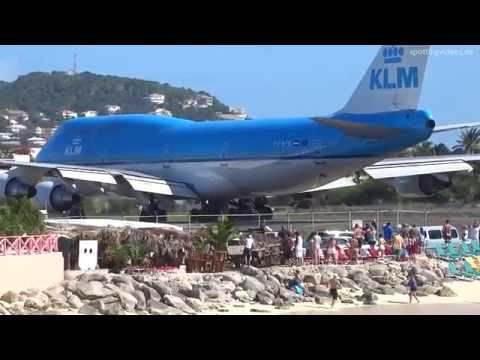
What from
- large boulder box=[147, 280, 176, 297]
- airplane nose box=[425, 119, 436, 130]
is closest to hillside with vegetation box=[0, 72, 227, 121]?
airplane nose box=[425, 119, 436, 130]

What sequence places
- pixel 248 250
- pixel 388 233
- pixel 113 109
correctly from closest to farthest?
pixel 248 250
pixel 388 233
pixel 113 109

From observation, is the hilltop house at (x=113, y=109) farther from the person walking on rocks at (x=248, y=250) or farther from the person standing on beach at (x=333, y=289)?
the person standing on beach at (x=333, y=289)

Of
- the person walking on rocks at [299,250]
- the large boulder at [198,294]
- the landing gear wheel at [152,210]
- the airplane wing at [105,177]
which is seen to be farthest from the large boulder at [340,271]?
the airplane wing at [105,177]

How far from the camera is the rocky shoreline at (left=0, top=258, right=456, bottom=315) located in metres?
19.6

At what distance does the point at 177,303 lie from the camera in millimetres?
20672

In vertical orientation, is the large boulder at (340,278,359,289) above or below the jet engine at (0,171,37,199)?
below

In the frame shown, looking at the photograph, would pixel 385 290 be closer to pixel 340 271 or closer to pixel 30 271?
pixel 340 271

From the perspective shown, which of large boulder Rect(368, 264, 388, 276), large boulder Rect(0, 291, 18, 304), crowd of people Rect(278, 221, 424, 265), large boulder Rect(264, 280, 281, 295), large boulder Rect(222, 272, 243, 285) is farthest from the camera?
crowd of people Rect(278, 221, 424, 265)

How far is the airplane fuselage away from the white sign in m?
11.6

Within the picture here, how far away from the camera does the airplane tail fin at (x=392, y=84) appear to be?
3362 centimetres

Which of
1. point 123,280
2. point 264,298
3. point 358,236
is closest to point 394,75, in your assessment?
point 358,236

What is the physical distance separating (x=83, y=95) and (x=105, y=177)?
11952 centimetres

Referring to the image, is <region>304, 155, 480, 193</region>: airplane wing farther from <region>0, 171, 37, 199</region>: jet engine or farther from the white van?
<region>0, 171, 37, 199</region>: jet engine
